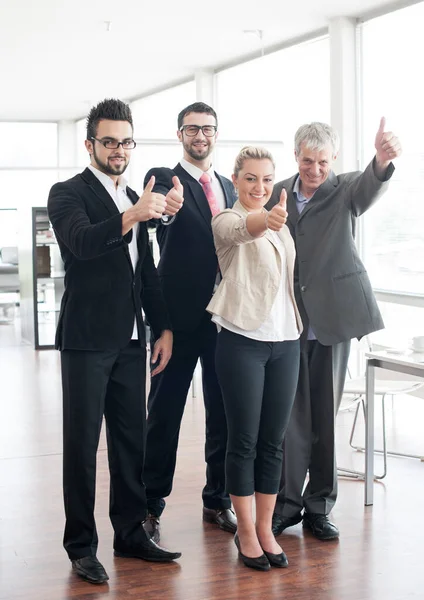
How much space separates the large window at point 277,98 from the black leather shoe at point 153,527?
437 centimetres

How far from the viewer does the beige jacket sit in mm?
3199

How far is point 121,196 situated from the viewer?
329 cm

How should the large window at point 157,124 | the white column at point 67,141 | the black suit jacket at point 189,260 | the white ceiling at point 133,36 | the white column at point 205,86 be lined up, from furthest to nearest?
the white column at point 67,141, the large window at point 157,124, the white column at point 205,86, the white ceiling at point 133,36, the black suit jacket at point 189,260

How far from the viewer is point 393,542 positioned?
3.68 metres

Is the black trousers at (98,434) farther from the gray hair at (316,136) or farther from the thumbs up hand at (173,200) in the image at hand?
the gray hair at (316,136)

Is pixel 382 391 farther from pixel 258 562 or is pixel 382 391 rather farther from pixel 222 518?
pixel 258 562

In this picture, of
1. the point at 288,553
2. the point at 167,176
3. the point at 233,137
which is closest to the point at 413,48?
the point at 233,137

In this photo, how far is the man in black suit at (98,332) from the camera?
3.17 meters

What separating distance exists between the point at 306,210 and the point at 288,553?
1345 millimetres

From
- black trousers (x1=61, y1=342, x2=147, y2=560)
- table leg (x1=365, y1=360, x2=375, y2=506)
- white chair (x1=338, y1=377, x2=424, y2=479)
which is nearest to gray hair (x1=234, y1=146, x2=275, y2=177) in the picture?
black trousers (x1=61, y1=342, x2=147, y2=560)

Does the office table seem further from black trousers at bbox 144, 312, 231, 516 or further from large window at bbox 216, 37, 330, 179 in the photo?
large window at bbox 216, 37, 330, 179

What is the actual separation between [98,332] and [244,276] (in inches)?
21.6

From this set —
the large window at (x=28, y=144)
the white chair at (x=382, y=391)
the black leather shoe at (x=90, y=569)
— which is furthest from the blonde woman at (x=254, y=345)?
the large window at (x=28, y=144)

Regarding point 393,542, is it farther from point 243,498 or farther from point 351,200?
point 351,200
